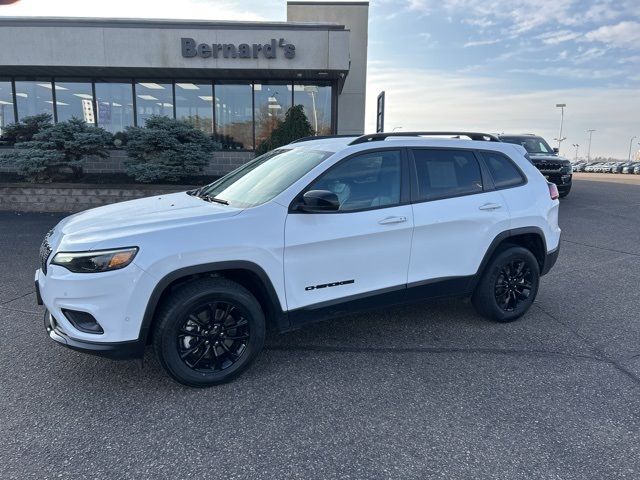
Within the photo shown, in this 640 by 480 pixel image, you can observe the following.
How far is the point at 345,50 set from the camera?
1293 cm

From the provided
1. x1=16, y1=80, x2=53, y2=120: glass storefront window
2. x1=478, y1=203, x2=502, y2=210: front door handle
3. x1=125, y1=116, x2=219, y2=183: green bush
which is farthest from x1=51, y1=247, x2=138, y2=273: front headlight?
x1=16, y1=80, x2=53, y2=120: glass storefront window

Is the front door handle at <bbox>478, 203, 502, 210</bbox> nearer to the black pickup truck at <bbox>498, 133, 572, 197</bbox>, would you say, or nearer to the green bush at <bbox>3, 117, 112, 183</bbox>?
the black pickup truck at <bbox>498, 133, 572, 197</bbox>

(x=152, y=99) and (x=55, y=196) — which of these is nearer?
(x=55, y=196)

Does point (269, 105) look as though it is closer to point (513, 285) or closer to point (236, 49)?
point (236, 49)

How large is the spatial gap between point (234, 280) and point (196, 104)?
13.0 meters

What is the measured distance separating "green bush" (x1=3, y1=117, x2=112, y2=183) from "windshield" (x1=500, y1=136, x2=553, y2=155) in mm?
11830

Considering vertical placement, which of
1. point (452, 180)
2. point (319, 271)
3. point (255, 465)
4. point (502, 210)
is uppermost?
point (452, 180)

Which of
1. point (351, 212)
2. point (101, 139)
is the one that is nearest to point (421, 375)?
point (351, 212)

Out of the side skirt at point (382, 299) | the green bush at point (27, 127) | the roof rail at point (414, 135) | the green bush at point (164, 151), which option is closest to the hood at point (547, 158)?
the green bush at point (164, 151)

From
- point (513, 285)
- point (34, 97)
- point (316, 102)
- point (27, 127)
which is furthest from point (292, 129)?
point (513, 285)

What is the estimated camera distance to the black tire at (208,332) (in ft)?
10.3

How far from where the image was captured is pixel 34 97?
49.3ft

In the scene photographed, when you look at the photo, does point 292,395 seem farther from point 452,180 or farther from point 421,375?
point 452,180

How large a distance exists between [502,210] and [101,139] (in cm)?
1066
